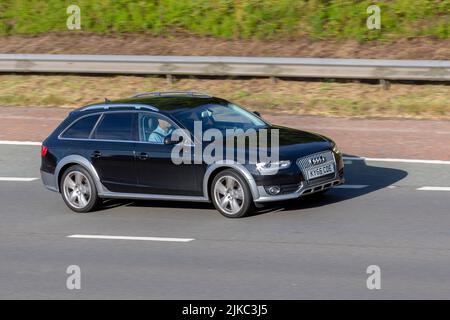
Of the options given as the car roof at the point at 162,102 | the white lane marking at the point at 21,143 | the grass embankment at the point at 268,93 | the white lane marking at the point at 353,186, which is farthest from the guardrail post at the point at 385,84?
the car roof at the point at 162,102

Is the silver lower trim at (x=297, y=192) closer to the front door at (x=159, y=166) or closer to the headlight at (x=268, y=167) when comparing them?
the headlight at (x=268, y=167)

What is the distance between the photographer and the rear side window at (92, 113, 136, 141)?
1328cm

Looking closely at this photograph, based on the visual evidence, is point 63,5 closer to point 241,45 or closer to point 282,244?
point 241,45

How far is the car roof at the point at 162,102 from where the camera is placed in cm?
1327

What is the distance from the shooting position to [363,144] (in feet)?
56.9

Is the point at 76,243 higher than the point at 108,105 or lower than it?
lower

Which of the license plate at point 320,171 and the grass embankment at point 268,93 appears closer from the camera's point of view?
the license plate at point 320,171

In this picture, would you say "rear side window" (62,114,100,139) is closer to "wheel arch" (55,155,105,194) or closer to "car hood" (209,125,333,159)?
"wheel arch" (55,155,105,194)

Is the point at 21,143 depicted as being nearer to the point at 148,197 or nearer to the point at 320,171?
the point at 148,197

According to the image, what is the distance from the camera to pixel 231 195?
1246cm

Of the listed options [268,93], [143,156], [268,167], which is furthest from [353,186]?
[268,93]

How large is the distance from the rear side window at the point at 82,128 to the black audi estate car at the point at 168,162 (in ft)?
0.05

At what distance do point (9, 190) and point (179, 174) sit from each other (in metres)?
3.75

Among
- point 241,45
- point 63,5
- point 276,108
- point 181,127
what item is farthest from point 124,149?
point 63,5
